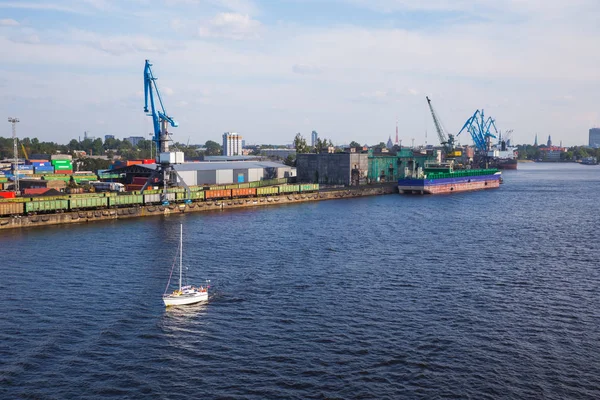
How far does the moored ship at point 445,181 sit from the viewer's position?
11694cm

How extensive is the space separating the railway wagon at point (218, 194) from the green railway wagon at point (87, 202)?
17149 mm

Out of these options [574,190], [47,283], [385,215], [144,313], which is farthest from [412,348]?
[574,190]

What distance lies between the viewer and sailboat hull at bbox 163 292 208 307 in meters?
34.9

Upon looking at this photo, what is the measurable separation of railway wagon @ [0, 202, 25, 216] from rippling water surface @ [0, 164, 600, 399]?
4.78 meters

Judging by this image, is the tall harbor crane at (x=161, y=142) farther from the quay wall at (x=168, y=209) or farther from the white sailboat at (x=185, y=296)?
the white sailboat at (x=185, y=296)

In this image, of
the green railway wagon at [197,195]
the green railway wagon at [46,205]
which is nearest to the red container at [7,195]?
the green railway wagon at [46,205]

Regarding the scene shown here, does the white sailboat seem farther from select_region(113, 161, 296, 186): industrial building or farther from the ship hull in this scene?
the ship hull

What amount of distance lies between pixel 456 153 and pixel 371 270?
126940 millimetres

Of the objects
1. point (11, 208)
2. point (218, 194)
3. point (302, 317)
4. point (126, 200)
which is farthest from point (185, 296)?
point (218, 194)

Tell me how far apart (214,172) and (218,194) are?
55.8 ft

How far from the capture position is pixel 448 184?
12512cm

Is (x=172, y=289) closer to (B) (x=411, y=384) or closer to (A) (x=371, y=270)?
(A) (x=371, y=270)

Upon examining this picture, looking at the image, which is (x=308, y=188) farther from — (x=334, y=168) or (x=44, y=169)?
(x=44, y=169)

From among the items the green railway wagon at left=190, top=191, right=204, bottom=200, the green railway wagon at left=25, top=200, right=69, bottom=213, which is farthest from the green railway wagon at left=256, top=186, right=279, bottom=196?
the green railway wagon at left=25, top=200, right=69, bottom=213
